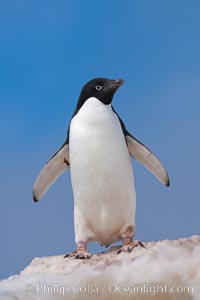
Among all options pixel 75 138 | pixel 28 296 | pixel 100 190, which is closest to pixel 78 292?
pixel 28 296

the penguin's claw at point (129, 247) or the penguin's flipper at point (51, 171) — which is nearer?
the penguin's claw at point (129, 247)

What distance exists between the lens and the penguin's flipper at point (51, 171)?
592 cm

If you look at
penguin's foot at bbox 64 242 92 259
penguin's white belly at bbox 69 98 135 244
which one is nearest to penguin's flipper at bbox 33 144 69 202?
penguin's white belly at bbox 69 98 135 244

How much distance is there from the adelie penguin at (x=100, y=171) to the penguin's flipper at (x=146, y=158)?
0.11 meters

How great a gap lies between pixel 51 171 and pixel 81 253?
1.24 meters

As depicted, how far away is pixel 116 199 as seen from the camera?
17.5 ft

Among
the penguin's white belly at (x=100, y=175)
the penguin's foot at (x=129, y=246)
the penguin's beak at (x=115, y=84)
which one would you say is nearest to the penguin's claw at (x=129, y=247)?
the penguin's foot at (x=129, y=246)

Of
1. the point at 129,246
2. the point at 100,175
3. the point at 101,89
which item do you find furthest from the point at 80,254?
the point at 101,89

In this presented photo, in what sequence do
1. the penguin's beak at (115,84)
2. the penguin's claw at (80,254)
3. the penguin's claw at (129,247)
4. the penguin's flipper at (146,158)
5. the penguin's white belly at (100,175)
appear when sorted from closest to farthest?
1. the penguin's claw at (129,247)
2. the penguin's claw at (80,254)
3. the penguin's white belly at (100,175)
4. the penguin's beak at (115,84)
5. the penguin's flipper at (146,158)

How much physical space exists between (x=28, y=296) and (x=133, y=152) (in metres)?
2.60

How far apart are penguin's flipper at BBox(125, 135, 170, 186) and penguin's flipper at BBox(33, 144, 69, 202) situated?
70cm

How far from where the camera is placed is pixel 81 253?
5164mm

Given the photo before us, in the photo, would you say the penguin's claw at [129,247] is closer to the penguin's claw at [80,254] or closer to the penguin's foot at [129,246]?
the penguin's foot at [129,246]

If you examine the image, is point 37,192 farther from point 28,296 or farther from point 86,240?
point 28,296
